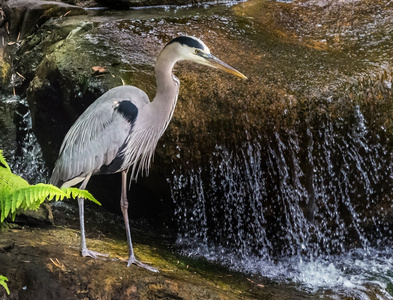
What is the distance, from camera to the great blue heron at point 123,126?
124 inches

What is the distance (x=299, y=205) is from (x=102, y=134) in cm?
164

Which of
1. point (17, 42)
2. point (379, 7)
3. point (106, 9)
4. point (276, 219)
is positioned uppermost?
point (379, 7)

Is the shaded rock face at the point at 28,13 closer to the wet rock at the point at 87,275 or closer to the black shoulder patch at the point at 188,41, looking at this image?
the wet rock at the point at 87,275

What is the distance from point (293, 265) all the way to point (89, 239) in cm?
150

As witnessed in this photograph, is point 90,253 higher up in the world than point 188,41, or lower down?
lower down

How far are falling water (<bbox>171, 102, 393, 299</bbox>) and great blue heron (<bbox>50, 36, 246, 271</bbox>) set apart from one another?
0.74 meters

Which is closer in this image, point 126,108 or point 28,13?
point 126,108

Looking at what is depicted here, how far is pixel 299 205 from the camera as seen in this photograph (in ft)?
13.5

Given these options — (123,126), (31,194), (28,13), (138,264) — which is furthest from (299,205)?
(28,13)

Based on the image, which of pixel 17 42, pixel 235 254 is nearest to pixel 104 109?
pixel 235 254

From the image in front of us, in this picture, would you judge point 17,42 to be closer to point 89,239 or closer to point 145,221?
point 145,221

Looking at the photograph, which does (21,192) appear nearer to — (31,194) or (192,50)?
(31,194)

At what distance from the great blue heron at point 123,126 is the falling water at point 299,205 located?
2.44ft

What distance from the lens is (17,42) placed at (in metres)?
5.50
